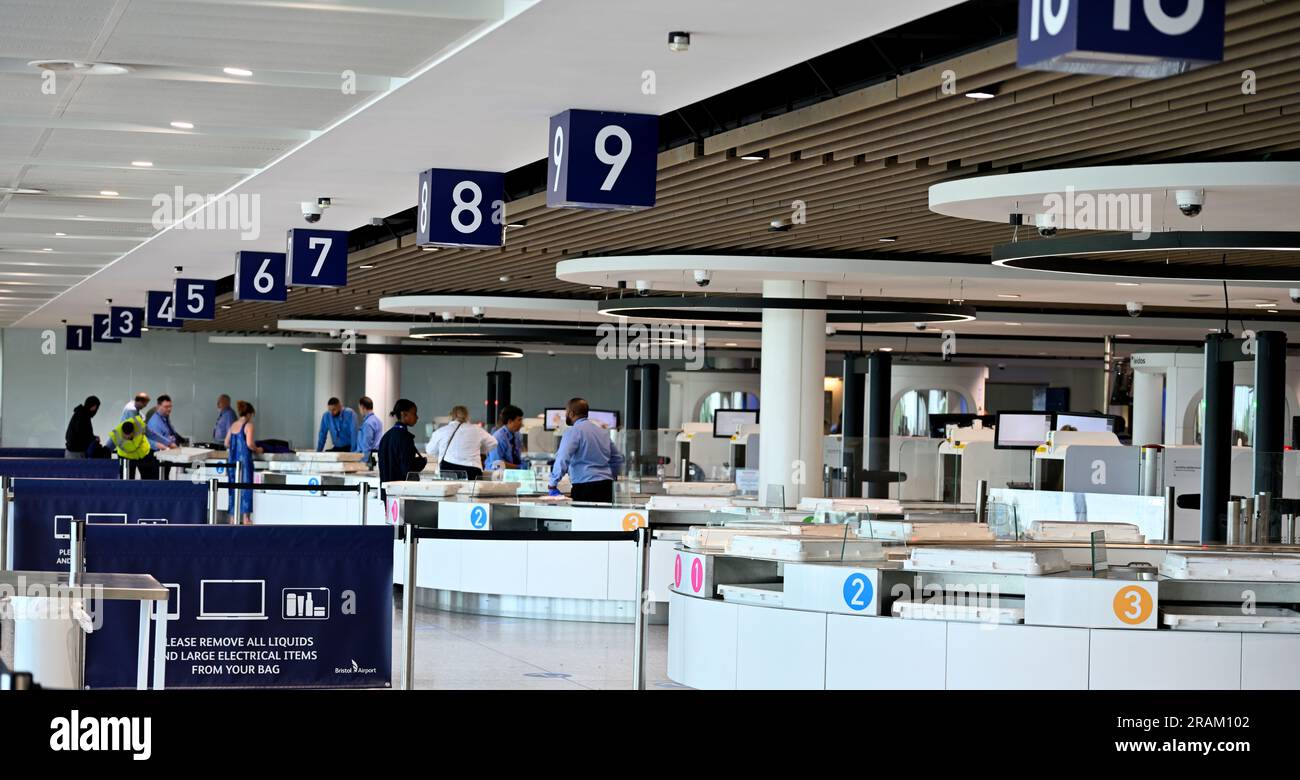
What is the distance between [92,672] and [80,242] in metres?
11.1

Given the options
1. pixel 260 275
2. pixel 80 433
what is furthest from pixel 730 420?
pixel 260 275

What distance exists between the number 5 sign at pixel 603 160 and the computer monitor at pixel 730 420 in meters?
16.8

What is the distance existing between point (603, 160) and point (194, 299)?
455 inches

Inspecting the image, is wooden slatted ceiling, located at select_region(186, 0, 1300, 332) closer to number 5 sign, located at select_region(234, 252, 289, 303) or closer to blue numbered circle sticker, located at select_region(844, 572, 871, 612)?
number 5 sign, located at select_region(234, 252, 289, 303)

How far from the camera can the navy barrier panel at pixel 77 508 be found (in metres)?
7.56

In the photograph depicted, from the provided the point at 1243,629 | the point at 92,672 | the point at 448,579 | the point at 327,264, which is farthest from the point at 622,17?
the point at 327,264

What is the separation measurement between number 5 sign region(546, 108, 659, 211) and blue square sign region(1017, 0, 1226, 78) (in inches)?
158

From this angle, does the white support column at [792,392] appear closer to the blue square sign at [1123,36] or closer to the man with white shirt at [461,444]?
the man with white shirt at [461,444]

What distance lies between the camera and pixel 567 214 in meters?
13.2

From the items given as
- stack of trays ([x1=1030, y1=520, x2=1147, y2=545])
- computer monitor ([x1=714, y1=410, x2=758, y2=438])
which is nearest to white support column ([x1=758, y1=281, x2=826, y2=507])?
stack of trays ([x1=1030, y1=520, x2=1147, y2=545])

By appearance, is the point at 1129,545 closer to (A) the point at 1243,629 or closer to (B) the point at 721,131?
(A) the point at 1243,629

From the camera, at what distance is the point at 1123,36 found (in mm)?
3971

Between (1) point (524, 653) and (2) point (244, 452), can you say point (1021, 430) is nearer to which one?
(2) point (244, 452)

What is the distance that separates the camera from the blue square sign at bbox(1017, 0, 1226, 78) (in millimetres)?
3930
